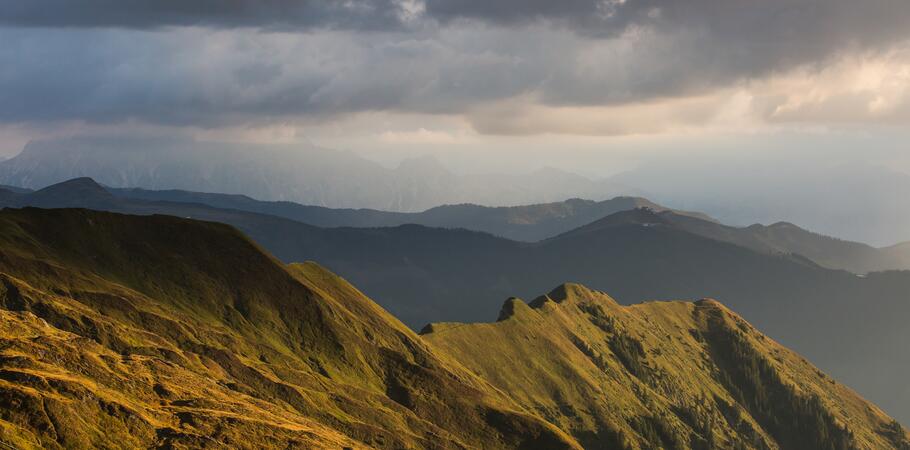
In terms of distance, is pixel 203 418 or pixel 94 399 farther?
pixel 203 418

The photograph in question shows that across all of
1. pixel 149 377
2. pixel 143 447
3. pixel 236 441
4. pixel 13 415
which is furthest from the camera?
pixel 149 377

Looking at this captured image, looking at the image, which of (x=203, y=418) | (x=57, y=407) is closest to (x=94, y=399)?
(x=57, y=407)

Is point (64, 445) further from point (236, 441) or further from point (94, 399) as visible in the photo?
point (236, 441)

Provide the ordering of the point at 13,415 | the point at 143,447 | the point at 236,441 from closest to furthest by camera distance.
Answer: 1. the point at 13,415
2. the point at 143,447
3. the point at 236,441

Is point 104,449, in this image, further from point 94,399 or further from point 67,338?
point 67,338

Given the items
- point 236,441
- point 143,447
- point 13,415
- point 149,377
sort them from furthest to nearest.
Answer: point 149,377 < point 236,441 < point 143,447 < point 13,415

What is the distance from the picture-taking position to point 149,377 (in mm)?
197250

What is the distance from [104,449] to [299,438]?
4664 cm

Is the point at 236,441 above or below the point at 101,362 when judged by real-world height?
below

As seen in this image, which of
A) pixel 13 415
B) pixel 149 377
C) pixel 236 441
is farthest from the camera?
pixel 149 377

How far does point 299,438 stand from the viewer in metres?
197

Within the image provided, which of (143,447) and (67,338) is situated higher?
(67,338)

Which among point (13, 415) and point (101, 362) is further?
point (101, 362)

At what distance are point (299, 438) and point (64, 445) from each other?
53.4m
